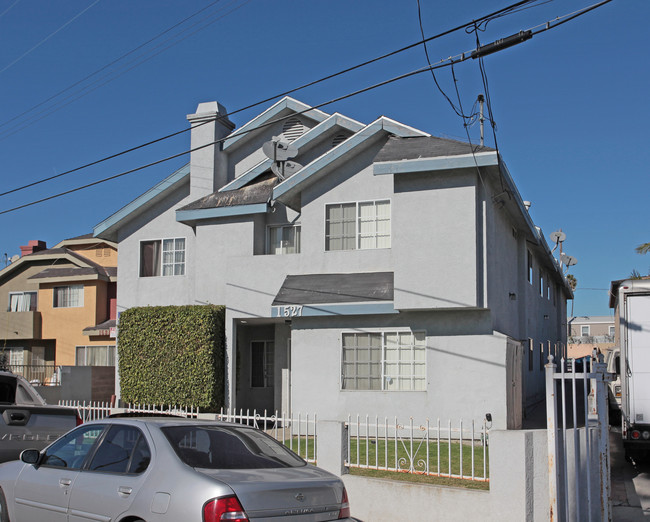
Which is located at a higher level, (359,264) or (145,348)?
(359,264)

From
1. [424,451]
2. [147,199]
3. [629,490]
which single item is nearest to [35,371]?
[147,199]

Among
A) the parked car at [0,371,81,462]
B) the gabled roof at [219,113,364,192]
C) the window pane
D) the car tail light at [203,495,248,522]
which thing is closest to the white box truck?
the car tail light at [203,495,248,522]

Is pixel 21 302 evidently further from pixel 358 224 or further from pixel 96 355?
pixel 358 224

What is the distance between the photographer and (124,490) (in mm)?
6207

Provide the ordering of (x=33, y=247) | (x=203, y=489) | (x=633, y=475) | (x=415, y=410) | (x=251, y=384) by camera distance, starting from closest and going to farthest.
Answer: (x=203, y=489)
(x=633, y=475)
(x=415, y=410)
(x=251, y=384)
(x=33, y=247)

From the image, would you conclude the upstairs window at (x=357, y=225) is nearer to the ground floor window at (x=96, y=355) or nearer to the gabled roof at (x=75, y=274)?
the ground floor window at (x=96, y=355)

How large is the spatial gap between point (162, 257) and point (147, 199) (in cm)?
175

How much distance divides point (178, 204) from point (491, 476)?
1530 centimetres

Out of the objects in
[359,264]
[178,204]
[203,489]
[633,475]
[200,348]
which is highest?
[178,204]

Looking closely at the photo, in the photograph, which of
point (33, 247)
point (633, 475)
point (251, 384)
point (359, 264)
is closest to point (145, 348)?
point (251, 384)

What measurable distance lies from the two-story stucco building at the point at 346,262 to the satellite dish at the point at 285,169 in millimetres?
36

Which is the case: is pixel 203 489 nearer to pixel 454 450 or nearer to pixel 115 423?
pixel 115 423

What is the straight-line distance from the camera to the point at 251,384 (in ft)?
67.8

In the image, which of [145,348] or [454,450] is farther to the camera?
[145,348]
